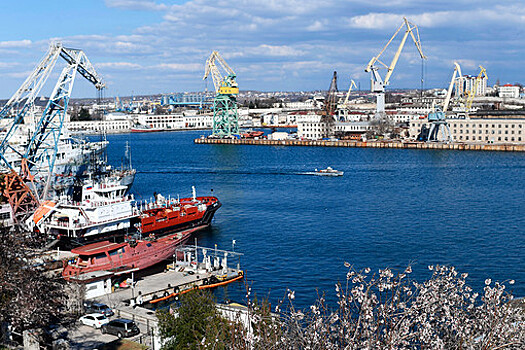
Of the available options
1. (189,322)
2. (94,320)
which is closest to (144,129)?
(94,320)

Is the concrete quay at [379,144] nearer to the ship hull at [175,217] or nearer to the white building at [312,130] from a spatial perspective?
the white building at [312,130]

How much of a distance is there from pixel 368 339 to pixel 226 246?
8.06 metres

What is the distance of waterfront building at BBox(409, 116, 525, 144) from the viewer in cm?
2811

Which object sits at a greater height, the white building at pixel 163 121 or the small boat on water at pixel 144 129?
the white building at pixel 163 121

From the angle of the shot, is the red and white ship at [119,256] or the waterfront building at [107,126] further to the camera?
the waterfront building at [107,126]

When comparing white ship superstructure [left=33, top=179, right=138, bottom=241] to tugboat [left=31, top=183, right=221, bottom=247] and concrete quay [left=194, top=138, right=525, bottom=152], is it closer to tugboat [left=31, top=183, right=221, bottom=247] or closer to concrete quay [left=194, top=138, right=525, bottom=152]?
tugboat [left=31, top=183, right=221, bottom=247]

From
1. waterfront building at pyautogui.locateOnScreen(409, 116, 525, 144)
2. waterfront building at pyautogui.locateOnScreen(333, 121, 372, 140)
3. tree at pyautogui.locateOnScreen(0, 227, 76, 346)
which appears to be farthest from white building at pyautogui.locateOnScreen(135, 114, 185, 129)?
tree at pyautogui.locateOnScreen(0, 227, 76, 346)

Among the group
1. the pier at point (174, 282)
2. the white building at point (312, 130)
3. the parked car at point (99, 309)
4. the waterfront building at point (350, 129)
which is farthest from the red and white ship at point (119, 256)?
the waterfront building at point (350, 129)

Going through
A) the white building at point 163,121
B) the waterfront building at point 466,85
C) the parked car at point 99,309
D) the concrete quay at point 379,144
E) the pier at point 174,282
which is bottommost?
the pier at point 174,282

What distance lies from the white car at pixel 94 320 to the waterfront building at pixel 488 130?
25588 mm

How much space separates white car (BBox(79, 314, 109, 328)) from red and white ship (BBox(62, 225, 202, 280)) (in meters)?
1.67

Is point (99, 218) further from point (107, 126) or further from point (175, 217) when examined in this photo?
point (107, 126)

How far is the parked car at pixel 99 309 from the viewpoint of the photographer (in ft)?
21.7

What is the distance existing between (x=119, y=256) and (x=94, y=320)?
107 inches
